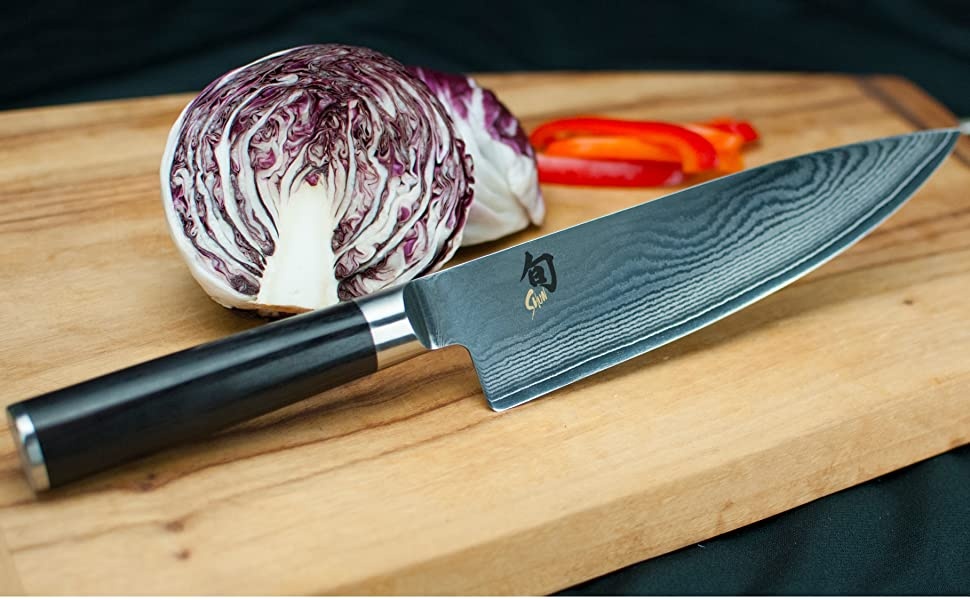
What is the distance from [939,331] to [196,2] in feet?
7.03

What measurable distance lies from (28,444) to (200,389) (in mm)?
192

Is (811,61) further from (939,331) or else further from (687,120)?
(939,331)

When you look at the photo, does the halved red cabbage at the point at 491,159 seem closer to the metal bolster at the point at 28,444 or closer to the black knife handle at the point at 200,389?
the black knife handle at the point at 200,389

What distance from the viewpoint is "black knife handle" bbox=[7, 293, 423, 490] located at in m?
1.22

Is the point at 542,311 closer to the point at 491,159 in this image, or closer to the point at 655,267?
the point at 655,267

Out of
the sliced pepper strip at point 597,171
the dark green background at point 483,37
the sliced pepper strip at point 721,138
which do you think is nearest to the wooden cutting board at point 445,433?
the sliced pepper strip at point 597,171

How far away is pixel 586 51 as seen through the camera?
10.9 ft

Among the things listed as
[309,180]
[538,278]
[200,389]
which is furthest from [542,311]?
[200,389]

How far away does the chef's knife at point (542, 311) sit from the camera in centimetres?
125

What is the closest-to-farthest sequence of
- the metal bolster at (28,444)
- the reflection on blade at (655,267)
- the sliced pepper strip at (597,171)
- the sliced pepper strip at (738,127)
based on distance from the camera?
1. the metal bolster at (28,444)
2. the reflection on blade at (655,267)
3. the sliced pepper strip at (597,171)
4. the sliced pepper strip at (738,127)

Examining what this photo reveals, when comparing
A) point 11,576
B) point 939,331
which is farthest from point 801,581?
point 11,576

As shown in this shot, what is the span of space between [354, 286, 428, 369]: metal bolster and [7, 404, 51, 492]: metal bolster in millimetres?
403

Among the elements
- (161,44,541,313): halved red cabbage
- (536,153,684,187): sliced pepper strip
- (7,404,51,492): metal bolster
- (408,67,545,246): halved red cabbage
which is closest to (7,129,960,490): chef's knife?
(7,404,51,492): metal bolster

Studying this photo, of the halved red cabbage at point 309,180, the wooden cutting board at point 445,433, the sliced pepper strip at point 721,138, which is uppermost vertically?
the halved red cabbage at point 309,180
